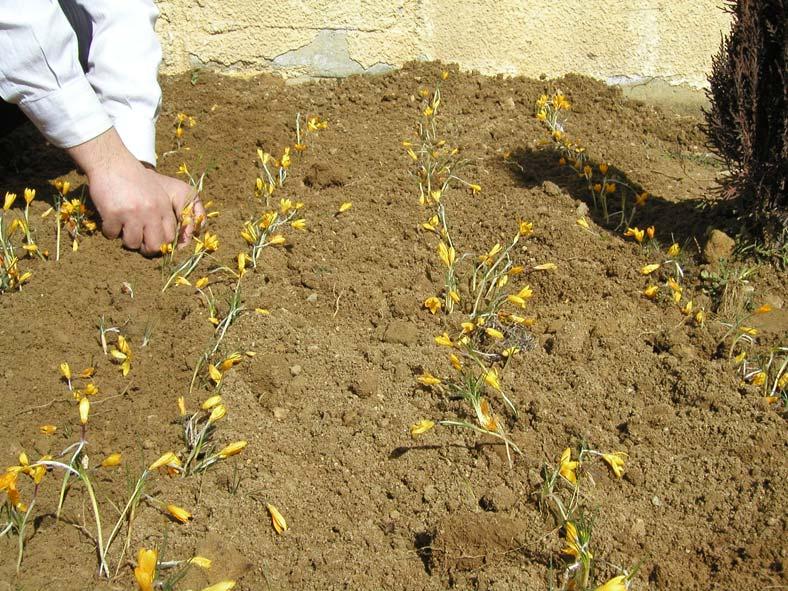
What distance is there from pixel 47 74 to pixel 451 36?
7.27 ft

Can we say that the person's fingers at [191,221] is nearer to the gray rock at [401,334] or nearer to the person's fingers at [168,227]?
the person's fingers at [168,227]

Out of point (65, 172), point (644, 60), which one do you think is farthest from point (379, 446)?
point (644, 60)

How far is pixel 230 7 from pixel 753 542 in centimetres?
346

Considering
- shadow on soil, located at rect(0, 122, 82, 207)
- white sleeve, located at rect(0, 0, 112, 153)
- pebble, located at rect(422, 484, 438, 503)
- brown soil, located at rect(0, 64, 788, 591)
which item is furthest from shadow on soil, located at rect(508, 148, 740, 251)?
shadow on soil, located at rect(0, 122, 82, 207)

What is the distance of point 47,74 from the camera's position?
8.66ft

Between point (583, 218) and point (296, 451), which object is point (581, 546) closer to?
point (296, 451)

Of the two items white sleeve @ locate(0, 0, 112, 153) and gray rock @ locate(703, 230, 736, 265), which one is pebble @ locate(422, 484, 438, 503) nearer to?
gray rock @ locate(703, 230, 736, 265)

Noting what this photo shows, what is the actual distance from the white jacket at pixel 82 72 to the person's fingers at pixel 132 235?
0.34 m

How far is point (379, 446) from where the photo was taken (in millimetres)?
2174

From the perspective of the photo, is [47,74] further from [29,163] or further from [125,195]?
[29,163]

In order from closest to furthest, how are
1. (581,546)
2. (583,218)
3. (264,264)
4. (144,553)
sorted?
(144,553) < (581,546) < (264,264) < (583,218)

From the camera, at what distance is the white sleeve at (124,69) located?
3.00 metres

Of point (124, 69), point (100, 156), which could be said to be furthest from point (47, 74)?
point (124, 69)

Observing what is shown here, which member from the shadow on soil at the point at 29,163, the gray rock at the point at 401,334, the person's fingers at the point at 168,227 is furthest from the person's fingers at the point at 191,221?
the gray rock at the point at 401,334
